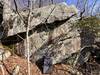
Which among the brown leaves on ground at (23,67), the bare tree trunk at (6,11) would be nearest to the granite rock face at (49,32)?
the bare tree trunk at (6,11)

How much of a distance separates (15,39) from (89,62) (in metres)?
4.24

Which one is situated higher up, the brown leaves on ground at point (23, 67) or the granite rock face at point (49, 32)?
the granite rock face at point (49, 32)

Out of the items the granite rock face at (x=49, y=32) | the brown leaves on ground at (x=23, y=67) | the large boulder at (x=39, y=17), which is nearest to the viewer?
the brown leaves on ground at (x=23, y=67)

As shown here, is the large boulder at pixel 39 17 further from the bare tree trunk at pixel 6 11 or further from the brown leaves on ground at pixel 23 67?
the brown leaves on ground at pixel 23 67

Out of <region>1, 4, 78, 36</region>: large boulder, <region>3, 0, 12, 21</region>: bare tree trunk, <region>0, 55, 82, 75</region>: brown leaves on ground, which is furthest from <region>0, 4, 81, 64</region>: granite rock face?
<region>0, 55, 82, 75</region>: brown leaves on ground

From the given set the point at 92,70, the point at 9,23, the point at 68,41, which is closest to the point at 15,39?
the point at 9,23

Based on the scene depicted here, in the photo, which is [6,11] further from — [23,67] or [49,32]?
[23,67]

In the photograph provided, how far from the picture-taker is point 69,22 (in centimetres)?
1456

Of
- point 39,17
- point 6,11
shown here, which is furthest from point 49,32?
point 6,11

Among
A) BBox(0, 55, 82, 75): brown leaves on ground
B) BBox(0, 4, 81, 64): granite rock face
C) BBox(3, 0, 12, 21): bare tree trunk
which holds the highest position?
BBox(3, 0, 12, 21): bare tree trunk

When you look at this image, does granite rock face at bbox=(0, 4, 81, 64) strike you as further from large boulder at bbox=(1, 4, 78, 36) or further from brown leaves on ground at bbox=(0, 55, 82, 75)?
brown leaves on ground at bbox=(0, 55, 82, 75)

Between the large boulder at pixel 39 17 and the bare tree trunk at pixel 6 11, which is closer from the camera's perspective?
the large boulder at pixel 39 17

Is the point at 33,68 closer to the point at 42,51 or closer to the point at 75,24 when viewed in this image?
the point at 42,51

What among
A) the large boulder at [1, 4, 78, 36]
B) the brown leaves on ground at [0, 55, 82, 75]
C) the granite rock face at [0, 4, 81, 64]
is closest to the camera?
the brown leaves on ground at [0, 55, 82, 75]
